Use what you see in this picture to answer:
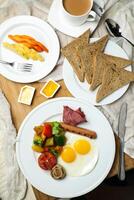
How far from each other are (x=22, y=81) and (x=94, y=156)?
0.31 meters

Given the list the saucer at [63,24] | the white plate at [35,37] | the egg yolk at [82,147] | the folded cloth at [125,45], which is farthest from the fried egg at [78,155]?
the saucer at [63,24]

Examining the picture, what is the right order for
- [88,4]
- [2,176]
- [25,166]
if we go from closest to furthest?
[25,166] → [88,4] → [2,176]

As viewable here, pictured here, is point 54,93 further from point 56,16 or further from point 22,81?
point 56,16

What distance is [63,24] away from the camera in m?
1.16

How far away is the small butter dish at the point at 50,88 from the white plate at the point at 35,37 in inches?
1.1

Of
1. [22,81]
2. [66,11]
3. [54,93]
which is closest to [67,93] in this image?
[54,93]

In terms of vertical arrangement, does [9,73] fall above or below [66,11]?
below

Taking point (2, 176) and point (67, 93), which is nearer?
point (67, 93)

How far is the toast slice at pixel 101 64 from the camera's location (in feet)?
3.64

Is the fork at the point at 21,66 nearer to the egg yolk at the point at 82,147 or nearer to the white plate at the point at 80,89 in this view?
the white plate at the point at 80,89

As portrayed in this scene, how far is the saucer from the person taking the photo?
3.80 feet

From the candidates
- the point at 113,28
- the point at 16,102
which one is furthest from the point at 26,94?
the point at 113,28

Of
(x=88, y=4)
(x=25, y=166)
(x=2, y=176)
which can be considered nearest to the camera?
(x=25, y=166)

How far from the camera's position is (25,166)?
1.04 meters
